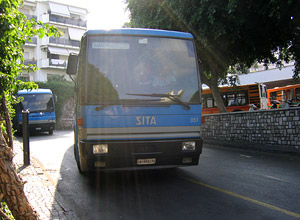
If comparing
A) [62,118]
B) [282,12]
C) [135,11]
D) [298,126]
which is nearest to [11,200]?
[298,126]

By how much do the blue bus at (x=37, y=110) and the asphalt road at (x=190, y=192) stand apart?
12882 millimetres

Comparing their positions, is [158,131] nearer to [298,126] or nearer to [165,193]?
[165,193]

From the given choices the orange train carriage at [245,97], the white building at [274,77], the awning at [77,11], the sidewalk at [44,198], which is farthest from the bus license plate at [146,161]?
the awning at [77,11]

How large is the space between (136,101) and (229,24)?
280 inches

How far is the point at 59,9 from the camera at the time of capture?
47.2m

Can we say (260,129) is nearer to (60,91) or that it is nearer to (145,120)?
(145,120)

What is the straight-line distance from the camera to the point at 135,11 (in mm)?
13906

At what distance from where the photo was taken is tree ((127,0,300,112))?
33.8 feet

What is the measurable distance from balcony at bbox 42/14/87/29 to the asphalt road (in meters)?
43.3

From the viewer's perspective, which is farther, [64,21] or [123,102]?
[64,21]

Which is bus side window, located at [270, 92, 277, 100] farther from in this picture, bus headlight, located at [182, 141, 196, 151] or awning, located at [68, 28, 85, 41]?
awning, located at [68, 28, 85, 41]

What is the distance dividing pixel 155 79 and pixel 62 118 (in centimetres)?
2493

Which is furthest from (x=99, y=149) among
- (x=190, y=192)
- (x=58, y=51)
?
(x=58, y=51)

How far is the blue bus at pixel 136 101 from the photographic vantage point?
5.02 meters
